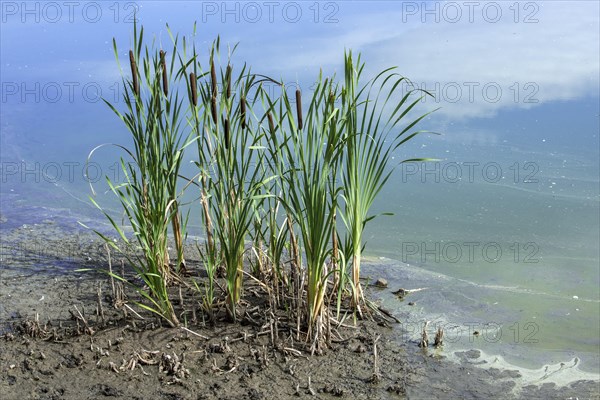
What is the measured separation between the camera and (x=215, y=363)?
3430 mm

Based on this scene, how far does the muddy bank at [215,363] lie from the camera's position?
3.30 meters

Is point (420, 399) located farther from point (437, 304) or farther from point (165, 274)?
point (165, 274)

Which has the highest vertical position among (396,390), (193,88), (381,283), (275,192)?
(193,88)

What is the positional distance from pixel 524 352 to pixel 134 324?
1.67 m

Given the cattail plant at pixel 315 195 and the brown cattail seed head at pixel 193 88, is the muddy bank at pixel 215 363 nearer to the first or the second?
the cattail plant at pixel 315 195

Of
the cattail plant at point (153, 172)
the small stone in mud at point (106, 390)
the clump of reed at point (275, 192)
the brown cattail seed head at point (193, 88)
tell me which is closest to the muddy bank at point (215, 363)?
the small stone in mud at point (106, 390)

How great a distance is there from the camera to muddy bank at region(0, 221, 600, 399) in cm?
330

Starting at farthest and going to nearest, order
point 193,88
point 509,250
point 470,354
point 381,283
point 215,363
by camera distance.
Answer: point 509,250, point 381,283, point 470,354, point 193,88, point 215,363

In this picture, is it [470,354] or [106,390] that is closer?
[106,390]

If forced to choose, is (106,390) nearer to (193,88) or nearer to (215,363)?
(215,363)

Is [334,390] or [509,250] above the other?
[509,250]

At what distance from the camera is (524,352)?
12.5 ft

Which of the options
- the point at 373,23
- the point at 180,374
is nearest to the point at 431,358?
the point at 180,374

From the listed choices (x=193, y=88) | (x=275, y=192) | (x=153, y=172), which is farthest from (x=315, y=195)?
(x=153, y=172)
